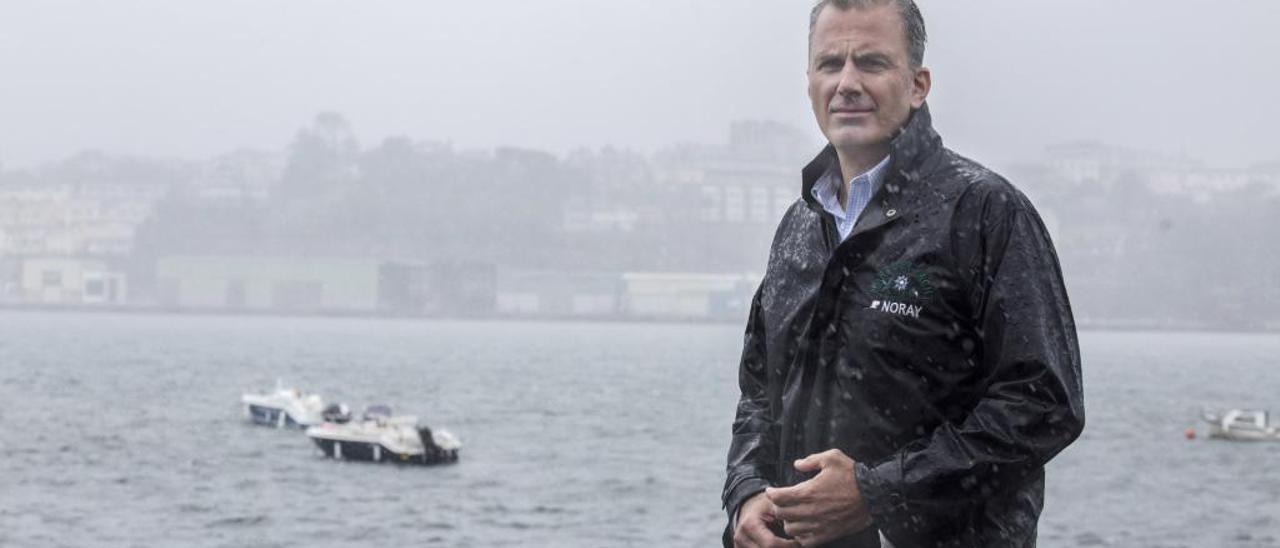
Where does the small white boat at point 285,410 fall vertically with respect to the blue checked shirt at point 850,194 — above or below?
below

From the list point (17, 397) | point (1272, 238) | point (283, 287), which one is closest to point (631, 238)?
point (283, 287)

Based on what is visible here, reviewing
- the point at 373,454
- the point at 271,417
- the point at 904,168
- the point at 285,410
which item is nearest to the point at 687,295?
the point at 271,417

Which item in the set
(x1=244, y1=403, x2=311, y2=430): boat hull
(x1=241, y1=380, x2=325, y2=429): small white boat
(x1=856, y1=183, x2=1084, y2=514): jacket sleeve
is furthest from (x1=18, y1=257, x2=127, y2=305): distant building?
(x1=856, y1=183, x2=1084, y2=514): jacket sleeve

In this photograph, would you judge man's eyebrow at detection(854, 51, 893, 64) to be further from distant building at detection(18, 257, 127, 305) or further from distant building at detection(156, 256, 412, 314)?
distant building at detection(18, 257, 127, 305)

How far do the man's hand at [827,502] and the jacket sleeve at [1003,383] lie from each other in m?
0.02

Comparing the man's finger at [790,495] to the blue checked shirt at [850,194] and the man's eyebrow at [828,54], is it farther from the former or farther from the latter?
the man's eyebrow at [828,54]

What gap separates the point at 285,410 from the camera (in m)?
53.1

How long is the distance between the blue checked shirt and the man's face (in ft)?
0.15

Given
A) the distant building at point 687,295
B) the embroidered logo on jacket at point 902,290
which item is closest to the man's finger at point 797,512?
the embroidered logo on jacket at point 902,290

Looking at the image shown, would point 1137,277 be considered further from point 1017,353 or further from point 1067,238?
point 1017,353

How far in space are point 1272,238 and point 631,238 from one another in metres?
62.7

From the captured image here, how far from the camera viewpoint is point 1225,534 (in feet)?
105

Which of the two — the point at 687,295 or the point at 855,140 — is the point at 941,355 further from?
the point at 687,295

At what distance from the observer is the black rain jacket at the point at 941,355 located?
238 cm
